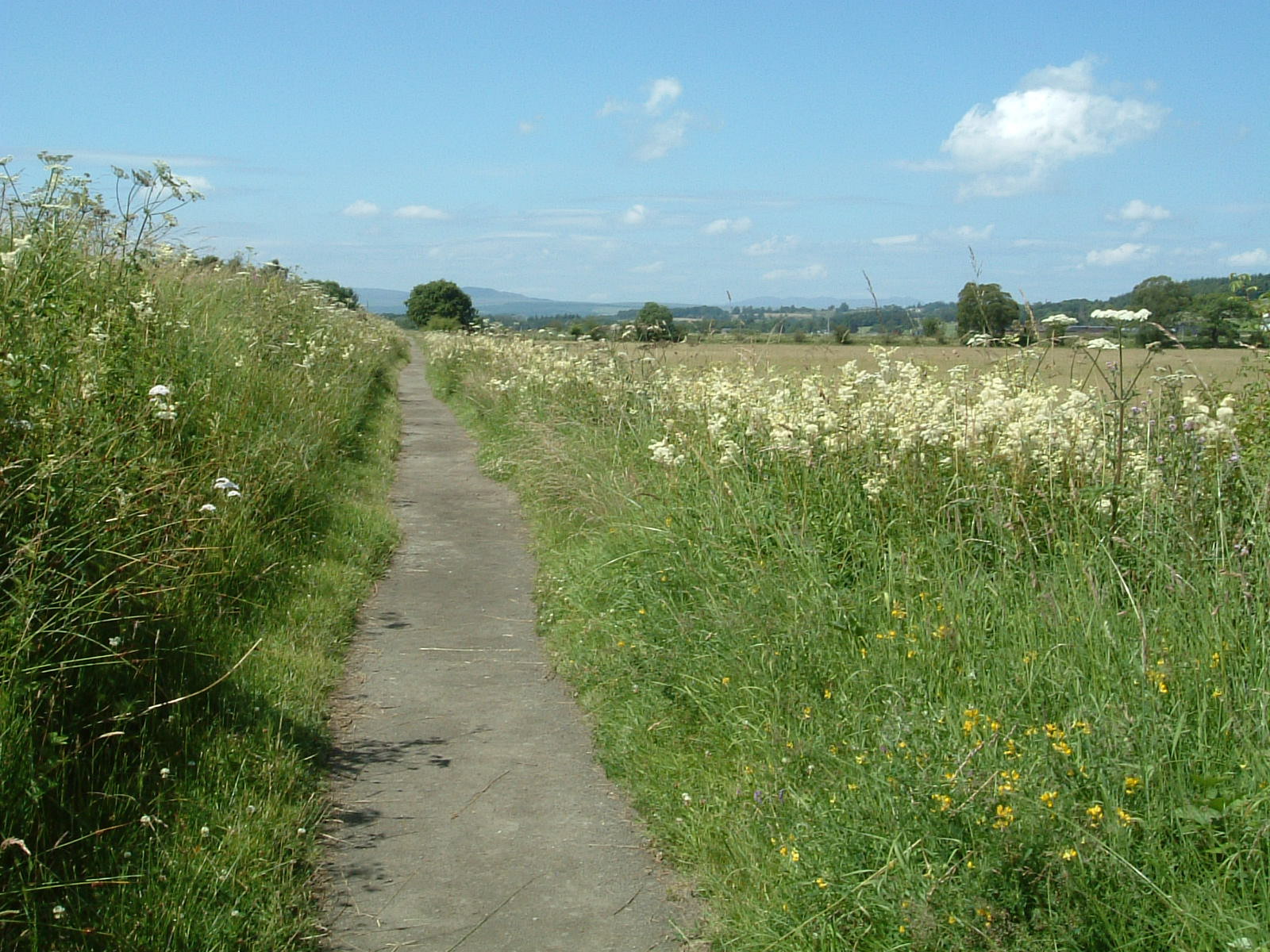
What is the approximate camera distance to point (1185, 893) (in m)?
2.83

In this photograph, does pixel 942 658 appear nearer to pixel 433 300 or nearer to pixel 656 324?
pixel 656 324

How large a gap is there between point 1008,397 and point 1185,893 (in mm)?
4104

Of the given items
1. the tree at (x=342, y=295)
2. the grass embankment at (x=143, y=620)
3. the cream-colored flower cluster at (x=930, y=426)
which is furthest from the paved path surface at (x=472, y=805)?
the tree at (x=342, y=295)

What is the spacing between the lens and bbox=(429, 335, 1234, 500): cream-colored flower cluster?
5469 mm

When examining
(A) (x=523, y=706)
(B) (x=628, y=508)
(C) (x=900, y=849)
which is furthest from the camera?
(B) (x=628, y=508)

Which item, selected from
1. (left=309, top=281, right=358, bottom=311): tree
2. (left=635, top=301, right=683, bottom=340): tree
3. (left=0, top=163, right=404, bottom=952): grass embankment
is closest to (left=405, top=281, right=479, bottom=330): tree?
(left=309, top=281, right=358, bottom=311): tree

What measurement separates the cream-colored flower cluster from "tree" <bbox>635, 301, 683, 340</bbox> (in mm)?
3409

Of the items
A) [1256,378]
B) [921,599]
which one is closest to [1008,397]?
[1256,378]

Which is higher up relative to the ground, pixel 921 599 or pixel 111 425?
pixel 111 425

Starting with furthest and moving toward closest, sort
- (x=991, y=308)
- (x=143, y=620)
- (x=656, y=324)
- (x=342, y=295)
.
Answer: (x=342, y=295) < (x=656, y=324) < (x=991, y=308) < (x=143, y=620)

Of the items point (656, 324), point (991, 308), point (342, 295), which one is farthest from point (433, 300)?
point (991, 308)

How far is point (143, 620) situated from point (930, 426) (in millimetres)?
3943

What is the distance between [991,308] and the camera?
7.04 metres

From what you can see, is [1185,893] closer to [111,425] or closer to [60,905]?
[60,905]
